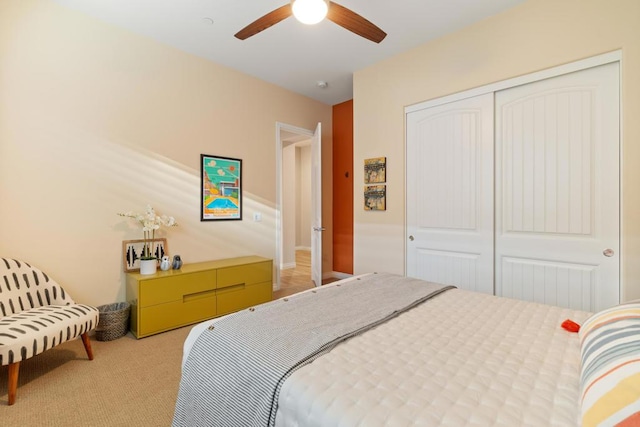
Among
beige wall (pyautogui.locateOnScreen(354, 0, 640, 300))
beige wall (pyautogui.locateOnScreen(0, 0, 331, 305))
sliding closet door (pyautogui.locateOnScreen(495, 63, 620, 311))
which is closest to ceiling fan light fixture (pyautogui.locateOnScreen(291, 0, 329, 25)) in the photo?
beige wall (pyautogui.locateOnScreen(354, 0, 640, 300))

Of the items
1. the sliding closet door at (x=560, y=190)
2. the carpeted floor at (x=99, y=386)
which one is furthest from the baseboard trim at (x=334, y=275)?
the carpeted floor at (x=99, y=386)

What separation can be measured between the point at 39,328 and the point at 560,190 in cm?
372

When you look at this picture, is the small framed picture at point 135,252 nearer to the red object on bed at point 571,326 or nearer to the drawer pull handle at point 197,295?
the drawer pull handle at point 197,295

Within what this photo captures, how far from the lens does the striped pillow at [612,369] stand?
65cm

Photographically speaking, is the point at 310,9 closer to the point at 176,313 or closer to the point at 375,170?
the point at 375,170

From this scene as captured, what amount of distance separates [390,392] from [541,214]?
225cm

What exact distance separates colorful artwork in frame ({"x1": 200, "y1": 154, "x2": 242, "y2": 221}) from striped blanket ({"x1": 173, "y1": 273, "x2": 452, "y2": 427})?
2.11m

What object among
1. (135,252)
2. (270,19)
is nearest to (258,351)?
(270,19)

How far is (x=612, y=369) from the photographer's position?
77cm

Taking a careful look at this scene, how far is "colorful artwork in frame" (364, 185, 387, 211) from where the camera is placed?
3352mm

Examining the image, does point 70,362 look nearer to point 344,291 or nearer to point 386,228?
point 344,291

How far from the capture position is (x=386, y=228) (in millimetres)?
3346

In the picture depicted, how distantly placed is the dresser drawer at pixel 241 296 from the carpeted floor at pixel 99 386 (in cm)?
63

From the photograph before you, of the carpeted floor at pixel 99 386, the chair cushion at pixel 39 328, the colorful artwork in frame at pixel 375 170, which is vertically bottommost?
the carpeted floor at pixel 99 386
